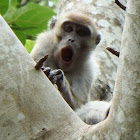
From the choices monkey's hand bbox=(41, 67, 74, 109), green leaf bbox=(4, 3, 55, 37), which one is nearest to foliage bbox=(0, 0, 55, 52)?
green leaf bbox=(4, 3, 55, 37)

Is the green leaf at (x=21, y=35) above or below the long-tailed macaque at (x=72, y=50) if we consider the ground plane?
above

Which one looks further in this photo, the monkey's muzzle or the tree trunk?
the monkey's muzzle

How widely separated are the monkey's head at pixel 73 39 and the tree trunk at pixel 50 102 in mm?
1838

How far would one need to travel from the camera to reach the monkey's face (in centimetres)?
420

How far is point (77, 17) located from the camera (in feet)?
14.1

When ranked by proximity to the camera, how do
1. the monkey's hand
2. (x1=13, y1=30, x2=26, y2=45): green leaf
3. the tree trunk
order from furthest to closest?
(x1=13, y1=30, x2=26, y2=45): green leaf → the monkey's hand → the tree trunk

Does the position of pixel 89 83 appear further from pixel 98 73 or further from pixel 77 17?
pixel 77 17

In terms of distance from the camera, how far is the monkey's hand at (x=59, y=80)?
3219 mm

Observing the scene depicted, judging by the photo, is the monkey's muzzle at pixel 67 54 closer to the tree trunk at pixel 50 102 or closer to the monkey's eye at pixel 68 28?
the monkey's eye at pixel 68 28

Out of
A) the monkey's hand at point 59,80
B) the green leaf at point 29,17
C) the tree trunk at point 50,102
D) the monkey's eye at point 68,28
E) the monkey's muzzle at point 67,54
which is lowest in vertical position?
the monkey's muzzle at point 67,54

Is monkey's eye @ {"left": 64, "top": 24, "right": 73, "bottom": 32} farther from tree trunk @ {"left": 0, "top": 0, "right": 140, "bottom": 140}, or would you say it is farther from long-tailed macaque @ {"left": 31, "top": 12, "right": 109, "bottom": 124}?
tree trunk @ {"left": 0, "top": 0, "right": 140, "bottom": 140}

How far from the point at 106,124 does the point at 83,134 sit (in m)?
0.18

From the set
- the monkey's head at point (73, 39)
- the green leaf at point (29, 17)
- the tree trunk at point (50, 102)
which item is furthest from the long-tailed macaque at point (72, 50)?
the tree trunk at point (50, 102)

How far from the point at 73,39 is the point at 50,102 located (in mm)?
2249
